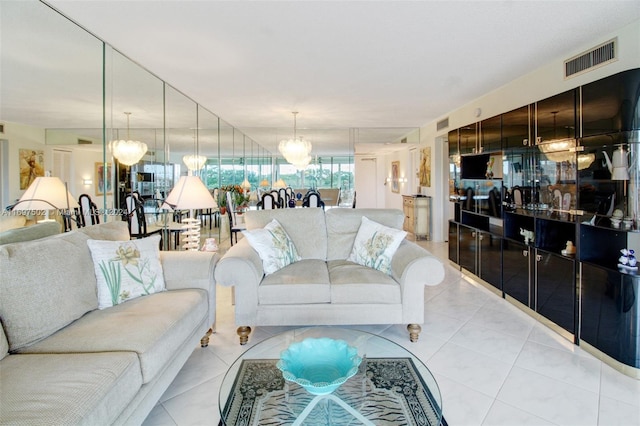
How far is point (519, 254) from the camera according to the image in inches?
140

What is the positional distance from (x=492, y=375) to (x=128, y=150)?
4090 millimetres

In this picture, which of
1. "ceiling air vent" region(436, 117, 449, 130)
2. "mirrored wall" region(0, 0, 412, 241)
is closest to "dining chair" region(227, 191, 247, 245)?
"mirrored wall" region(0, 0, 412, 241)

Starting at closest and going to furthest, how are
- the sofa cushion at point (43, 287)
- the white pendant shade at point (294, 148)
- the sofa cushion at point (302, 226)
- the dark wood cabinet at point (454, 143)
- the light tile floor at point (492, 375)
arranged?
the sofa cushion at point (43, 287)
the light tile floor at point (492, 375)
the sofa cushion at point (302, 226)
the dark wood cabinet at point (454, 143)
the white pendant shade at point (294, 148)

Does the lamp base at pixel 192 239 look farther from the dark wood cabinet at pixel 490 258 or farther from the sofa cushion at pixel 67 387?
the dark wood cabinet at pixel 490 258

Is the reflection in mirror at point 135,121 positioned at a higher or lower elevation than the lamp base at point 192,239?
higher

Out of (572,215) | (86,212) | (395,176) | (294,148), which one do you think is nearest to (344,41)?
(572,215)

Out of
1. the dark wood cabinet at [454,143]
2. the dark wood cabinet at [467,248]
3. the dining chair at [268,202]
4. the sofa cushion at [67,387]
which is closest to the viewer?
the sofa cushion at [67,387]

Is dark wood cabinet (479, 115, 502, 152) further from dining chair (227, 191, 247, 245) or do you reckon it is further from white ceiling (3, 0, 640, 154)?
dining chair (227, 191, 247, 245)

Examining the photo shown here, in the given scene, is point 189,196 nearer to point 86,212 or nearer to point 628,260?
point 86,212

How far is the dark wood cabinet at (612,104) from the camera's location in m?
2.41

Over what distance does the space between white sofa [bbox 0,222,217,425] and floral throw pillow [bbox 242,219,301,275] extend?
738 millimetres

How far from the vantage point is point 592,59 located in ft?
10.1

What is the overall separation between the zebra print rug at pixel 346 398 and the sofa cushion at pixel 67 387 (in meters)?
0.46

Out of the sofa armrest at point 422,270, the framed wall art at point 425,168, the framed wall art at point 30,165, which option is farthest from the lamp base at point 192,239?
the framed wall art at point 425,168
